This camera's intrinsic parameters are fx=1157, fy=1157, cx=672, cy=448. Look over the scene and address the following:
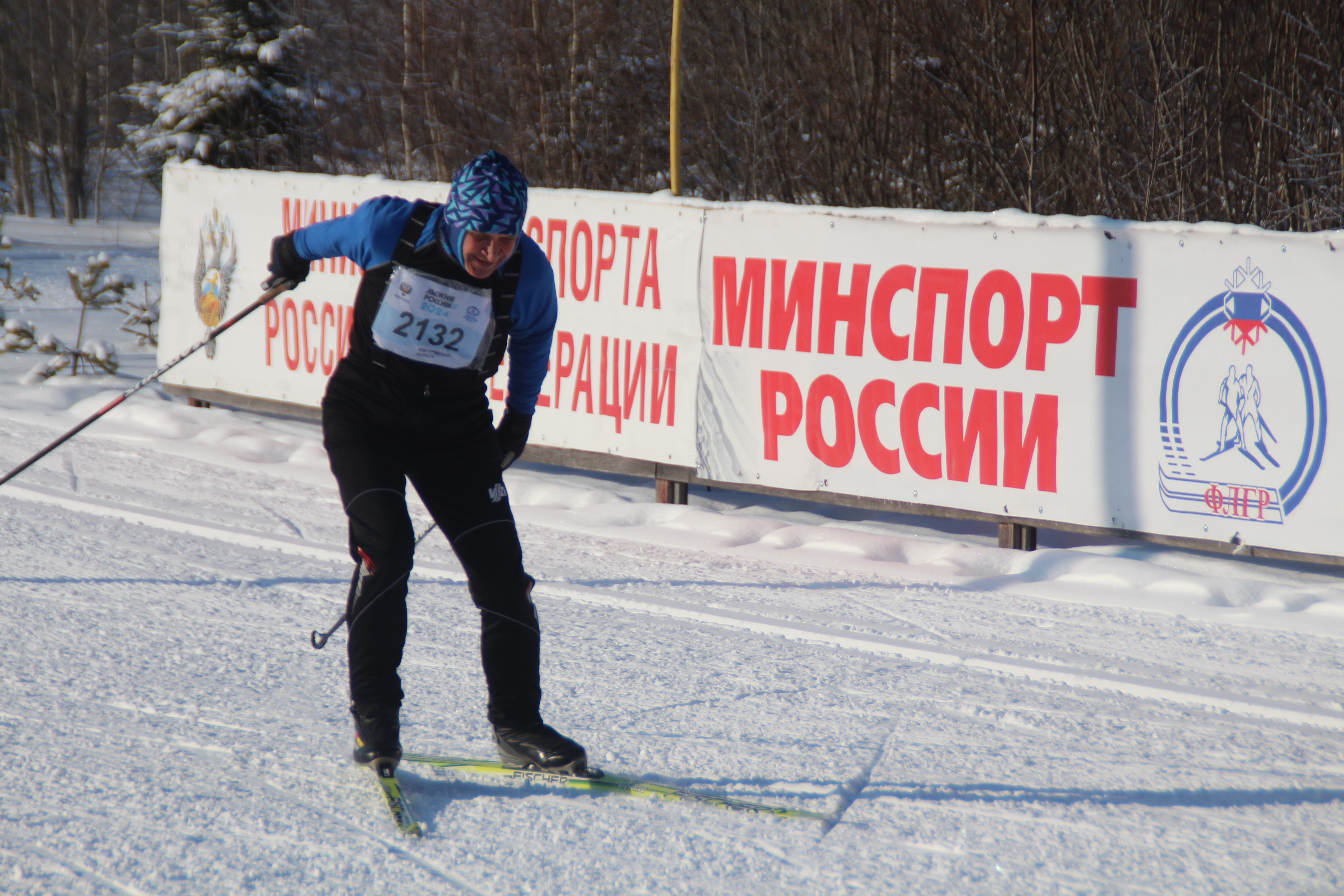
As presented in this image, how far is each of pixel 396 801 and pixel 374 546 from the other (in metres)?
0.66

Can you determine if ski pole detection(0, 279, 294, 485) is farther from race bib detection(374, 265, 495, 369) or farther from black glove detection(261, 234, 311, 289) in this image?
race bib detection(374, 265, 495, 369)

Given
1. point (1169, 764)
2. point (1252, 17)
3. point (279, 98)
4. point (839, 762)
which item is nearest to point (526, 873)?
point (839, 762)

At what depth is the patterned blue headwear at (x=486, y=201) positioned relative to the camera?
2918 mm

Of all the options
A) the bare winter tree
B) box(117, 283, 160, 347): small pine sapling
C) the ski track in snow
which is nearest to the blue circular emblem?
the ski track in snow

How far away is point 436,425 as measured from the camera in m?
3.16

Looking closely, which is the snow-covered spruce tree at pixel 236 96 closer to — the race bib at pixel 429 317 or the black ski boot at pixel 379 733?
the race bib at pixel 429 317

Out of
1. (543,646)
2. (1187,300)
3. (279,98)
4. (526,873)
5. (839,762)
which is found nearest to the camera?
(526,873)

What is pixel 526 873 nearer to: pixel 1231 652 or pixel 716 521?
pixel 1231 652

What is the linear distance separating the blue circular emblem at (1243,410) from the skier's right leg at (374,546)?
12.9ft

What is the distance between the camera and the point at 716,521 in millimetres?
6375

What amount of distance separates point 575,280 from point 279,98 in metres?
19.6

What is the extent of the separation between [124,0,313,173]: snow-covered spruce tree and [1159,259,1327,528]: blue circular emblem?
21884 millimetres

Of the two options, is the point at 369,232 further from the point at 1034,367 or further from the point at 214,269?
the point at 214,269

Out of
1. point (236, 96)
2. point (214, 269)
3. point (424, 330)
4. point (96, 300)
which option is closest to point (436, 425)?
point (424, 330)
